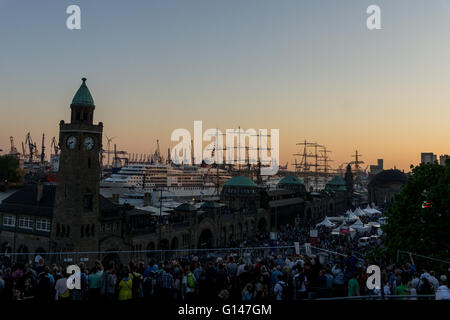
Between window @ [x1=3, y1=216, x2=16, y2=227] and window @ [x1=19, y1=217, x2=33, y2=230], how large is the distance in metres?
1.17

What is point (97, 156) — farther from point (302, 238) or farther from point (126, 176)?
point (126, 176)

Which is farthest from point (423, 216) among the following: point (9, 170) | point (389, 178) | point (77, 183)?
point (389, 178)

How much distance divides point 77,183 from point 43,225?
700cm

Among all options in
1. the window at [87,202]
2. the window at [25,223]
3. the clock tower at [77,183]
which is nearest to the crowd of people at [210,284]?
the clock tower at [77,183]

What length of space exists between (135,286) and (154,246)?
131ft

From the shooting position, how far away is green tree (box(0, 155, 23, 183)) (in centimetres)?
10612

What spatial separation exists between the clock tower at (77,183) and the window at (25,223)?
15.0 ft

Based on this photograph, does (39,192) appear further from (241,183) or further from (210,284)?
(241,183)

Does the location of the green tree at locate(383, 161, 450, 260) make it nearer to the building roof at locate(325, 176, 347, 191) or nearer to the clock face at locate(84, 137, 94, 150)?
the clock face at locate(84, 137, 94, 150)

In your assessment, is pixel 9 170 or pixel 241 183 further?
pixel 9 170

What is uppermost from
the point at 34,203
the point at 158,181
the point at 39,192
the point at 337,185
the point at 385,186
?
the point at 158,181

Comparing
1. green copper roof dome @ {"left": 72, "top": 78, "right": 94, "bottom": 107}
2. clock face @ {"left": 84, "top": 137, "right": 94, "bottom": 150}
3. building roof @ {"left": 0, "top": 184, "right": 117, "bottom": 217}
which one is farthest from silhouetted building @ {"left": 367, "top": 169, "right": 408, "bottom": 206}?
green copper roof dome @ {"left": 72, "top": 78, "right": 94, "bottom": 107}

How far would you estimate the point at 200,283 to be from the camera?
14.2m

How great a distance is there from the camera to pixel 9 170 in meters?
106
